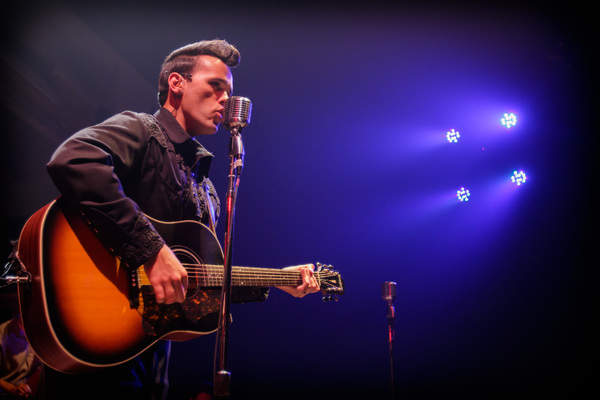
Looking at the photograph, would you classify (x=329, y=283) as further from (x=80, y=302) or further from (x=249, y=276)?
(x=80, y=302)

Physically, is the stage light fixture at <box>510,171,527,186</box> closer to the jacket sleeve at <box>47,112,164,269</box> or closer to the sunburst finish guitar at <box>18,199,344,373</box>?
the sunburst finish guitar at <box>18,199,344,373</box>

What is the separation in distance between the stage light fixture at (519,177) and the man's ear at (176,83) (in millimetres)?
5640

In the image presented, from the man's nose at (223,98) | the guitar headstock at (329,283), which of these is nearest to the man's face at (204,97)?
the man's nose at (223,98)

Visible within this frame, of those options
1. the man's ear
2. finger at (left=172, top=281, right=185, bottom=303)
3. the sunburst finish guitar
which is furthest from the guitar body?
the man's ear

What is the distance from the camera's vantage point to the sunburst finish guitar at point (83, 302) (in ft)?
4.90

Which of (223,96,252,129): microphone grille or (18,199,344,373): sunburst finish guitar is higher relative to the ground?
(223,96,252,129): microphone grille

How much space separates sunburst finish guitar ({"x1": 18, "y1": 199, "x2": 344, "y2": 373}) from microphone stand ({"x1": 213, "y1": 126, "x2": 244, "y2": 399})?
33 centimetres

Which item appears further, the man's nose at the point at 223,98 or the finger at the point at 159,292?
the man's nose at the point at 223,98

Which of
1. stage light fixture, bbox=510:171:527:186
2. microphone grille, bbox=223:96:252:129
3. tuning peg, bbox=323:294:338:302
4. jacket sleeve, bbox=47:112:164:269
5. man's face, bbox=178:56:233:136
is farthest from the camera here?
stage light fixture, bbox=510:171:527:186

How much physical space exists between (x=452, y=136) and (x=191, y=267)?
5735 mm

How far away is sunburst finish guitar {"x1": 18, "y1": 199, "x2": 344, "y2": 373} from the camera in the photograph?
1.49 m

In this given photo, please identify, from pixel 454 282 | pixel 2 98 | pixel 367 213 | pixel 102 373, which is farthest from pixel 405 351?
pixel 2 98

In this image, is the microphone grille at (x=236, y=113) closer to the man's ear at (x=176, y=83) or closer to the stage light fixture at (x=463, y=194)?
the man's ear at (x=176, y=83)

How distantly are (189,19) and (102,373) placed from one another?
15.2 ft
